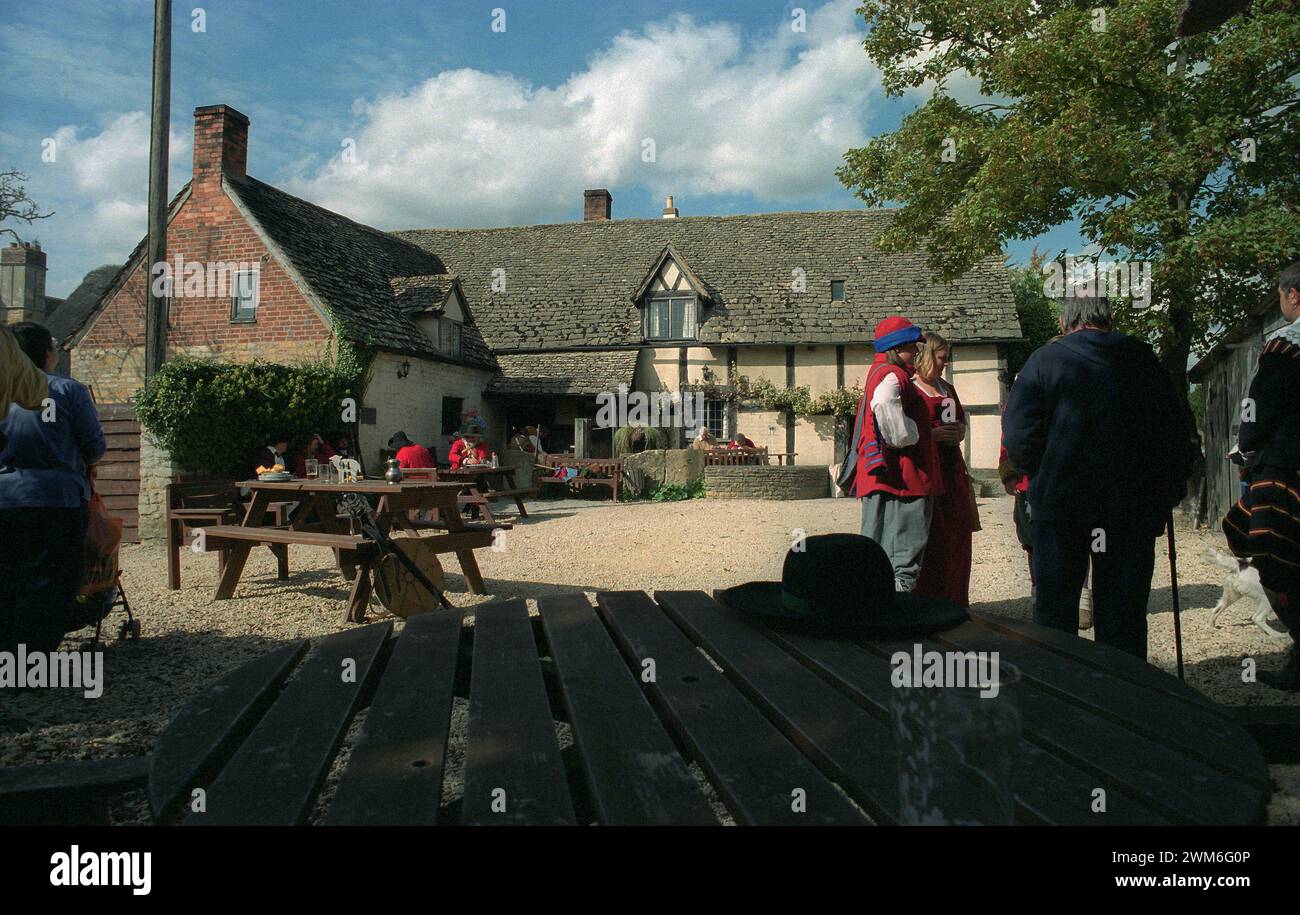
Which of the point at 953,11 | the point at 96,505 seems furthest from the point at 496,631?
the point at 953,11

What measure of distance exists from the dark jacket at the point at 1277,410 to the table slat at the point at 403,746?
11.5 ft

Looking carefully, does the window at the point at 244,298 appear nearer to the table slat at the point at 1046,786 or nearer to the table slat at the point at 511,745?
the table slat at the point at 511,745

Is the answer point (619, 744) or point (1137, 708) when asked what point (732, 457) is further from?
point (619, 744)

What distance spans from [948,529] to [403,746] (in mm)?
3575

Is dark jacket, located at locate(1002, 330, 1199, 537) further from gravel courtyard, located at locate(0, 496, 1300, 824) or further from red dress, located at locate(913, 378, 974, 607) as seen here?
gravel courtyard, located at locate(0, 496, 1300, 824)

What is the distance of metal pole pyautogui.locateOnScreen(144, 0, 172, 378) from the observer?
33.6ft

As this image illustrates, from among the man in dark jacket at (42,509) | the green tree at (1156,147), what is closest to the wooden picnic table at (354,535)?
the man in dark jacket at (42,509)

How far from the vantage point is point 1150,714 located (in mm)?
1604

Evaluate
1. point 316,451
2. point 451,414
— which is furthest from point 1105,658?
point 451,414

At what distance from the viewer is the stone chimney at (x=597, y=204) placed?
26922 millimetres

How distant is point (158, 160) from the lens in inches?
412

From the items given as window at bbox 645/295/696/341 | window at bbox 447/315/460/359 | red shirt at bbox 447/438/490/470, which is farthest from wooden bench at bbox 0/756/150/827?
window at bbox 645/295/696/341

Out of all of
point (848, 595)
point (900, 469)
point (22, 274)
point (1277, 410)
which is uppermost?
point (22, 274)
